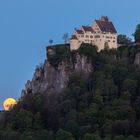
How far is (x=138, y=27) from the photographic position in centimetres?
10431

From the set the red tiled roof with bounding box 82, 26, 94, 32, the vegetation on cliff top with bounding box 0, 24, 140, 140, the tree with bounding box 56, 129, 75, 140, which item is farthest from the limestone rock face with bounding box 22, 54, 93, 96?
the tree with bounding box 56, 129, 75, 140

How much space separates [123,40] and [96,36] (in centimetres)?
421

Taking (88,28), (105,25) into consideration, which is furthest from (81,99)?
(105,25)

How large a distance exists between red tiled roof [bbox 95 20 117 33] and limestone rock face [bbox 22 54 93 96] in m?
4.46

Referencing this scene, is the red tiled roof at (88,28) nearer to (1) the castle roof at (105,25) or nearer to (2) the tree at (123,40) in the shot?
(1) the castle roof at (105,25)

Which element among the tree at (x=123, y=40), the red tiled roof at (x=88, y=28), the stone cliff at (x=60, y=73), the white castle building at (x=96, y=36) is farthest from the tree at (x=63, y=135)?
the tree at (x=123, y=40)

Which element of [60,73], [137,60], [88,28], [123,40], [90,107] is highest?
[88,28]

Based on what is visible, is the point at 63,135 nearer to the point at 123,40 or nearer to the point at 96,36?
the point at 96,36

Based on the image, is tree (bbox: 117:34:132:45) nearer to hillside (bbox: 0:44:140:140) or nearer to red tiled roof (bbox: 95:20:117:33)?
red tiled roof (bbox: 95:20:117:33)

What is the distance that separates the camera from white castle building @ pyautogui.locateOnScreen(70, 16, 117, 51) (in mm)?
102688

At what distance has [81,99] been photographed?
96250 millimetres

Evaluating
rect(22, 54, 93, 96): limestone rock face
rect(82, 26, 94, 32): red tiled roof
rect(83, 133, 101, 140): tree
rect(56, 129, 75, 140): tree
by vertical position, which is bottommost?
rect(83, 133, 101, 140): tree

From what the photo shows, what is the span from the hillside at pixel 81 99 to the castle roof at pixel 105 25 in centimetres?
231

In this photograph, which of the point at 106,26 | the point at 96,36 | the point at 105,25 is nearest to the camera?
the point at 96,36
